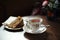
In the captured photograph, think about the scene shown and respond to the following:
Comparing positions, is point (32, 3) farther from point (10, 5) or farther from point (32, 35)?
point (32, 35)

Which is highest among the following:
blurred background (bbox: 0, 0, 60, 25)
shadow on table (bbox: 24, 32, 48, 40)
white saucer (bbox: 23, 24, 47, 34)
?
blurred background (bbox: 0, 0, 60, 25)

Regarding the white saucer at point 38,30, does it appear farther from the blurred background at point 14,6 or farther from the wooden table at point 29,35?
the blurred background at point 14,6

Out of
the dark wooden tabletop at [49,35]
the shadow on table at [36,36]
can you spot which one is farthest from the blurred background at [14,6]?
the shadow on table at [36,36]

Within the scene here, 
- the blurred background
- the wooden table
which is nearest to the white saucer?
the wooden table

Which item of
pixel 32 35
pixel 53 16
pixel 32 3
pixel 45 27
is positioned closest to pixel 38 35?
pixel 32 35

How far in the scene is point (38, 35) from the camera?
1.19m

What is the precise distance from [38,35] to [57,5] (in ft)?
1.63

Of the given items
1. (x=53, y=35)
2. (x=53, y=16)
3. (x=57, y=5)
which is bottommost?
(x=53, y=35)

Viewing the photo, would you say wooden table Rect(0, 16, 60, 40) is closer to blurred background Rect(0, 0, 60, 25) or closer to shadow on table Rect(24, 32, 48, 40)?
shadow on table Rect(24, 32, 48, 40)

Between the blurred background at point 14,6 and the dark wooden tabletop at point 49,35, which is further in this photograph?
the blurred background at point 14,6

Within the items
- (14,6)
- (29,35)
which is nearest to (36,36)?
(29,35)

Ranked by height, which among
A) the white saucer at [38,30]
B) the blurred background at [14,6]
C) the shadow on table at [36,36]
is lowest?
the shadow on table at [36,36]

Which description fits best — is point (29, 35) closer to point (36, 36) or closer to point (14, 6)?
point (36, 36)

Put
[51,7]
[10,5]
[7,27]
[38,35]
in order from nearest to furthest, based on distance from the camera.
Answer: [38,35] → [7,27] → [51,7] → [10,5]
